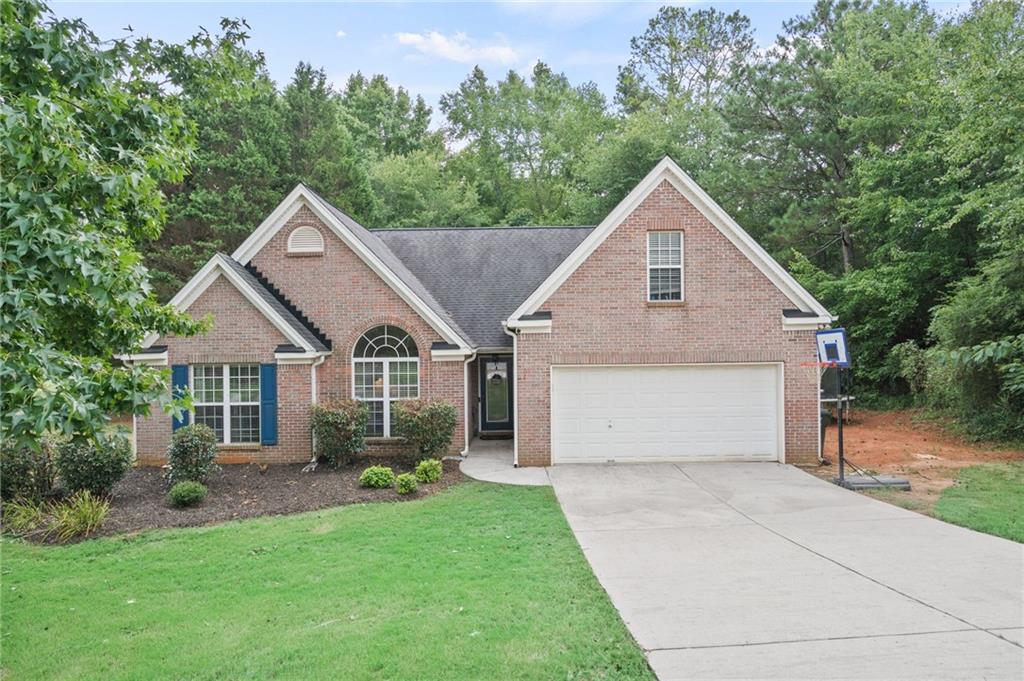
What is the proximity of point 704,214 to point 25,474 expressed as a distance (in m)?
13.6

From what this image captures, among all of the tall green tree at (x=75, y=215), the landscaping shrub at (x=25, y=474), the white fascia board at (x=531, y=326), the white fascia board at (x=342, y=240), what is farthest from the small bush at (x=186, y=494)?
the white fascia board at (x=531, y=326)

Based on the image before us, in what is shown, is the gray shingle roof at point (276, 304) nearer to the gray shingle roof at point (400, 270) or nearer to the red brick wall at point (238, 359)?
the red brick wall at point (238, 359)

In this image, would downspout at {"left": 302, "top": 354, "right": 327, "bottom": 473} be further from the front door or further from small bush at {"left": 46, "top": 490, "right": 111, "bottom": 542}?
the front door

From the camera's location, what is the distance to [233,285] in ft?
40.3

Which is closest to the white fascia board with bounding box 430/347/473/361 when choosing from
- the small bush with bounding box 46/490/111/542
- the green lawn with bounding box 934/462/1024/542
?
the small bush with bounding box 46/490/111/542

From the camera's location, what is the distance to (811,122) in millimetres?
23469

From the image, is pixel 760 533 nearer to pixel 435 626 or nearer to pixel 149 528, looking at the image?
pixel 435 626

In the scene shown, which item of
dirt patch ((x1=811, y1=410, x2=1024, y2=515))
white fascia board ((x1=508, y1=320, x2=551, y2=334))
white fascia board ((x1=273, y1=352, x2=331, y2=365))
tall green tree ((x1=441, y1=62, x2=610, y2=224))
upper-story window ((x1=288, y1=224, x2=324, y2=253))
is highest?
tall green tree ((x1=441, y1=62, x2=610, y2=224))

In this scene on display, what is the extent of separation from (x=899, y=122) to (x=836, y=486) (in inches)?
661

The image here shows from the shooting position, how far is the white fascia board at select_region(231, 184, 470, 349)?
42.9 feet

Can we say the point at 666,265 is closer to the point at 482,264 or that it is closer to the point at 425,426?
the point at 482,264

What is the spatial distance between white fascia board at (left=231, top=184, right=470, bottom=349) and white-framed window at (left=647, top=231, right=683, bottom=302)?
4493mm

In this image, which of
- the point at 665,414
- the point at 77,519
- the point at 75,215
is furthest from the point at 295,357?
the point at 665,414

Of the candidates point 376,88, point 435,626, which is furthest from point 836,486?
point 376,88
